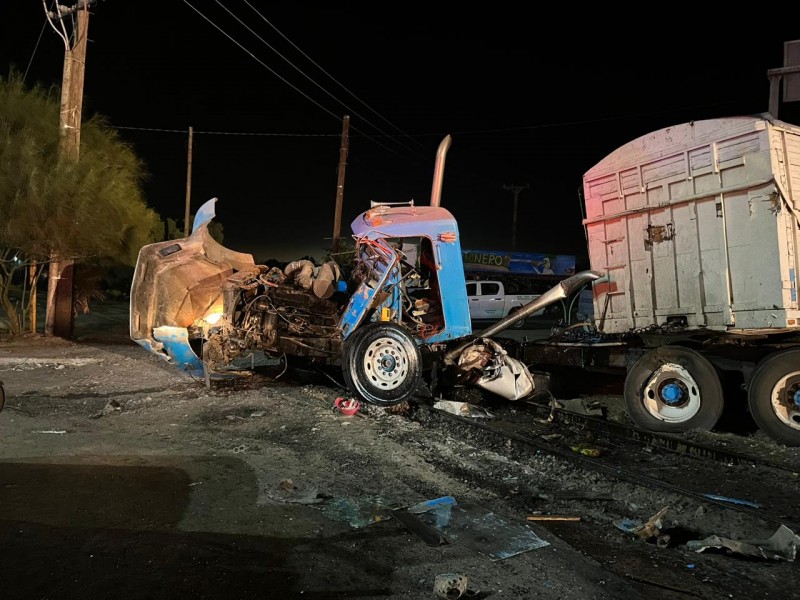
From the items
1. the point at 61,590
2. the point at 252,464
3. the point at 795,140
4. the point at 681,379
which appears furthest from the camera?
the point at 681,379

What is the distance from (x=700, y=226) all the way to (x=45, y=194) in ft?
45.1

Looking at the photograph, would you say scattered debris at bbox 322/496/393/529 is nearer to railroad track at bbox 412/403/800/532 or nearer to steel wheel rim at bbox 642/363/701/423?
railroad track at bbox 412/403/800/532

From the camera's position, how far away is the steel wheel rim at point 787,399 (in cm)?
636

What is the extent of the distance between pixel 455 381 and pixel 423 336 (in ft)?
3.32

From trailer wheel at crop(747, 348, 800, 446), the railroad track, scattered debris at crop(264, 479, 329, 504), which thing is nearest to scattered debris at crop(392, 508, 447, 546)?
scattered debris at crop(264, 479, 329, 504)

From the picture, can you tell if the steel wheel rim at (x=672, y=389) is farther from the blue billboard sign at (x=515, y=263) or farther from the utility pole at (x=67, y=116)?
the blue billboard sign at (x=515, y=263)

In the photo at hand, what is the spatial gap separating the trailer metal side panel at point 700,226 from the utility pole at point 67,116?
13.1 m

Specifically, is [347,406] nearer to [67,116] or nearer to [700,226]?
[700,226]

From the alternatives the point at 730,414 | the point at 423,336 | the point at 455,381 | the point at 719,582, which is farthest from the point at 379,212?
the point at 719,582

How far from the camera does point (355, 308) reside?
8.35 meters

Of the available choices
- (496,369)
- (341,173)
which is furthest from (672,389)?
(341,173)

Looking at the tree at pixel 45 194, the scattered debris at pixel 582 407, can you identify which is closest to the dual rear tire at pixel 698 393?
the scattered debris at pixel 582 407

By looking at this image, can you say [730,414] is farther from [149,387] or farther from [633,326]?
[149,387]

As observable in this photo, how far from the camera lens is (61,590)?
317 cm
